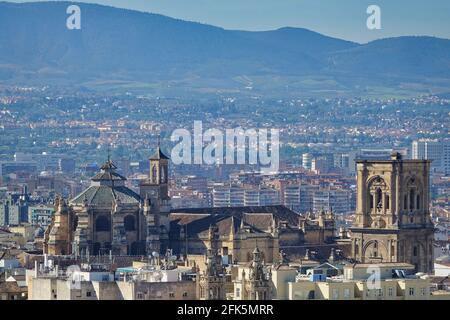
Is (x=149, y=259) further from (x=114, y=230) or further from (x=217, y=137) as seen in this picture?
(x=217, y=137)

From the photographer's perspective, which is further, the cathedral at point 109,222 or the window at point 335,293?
the cathedral at point 109,222

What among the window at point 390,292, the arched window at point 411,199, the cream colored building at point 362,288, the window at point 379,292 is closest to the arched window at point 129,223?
the arched window at point 411,199

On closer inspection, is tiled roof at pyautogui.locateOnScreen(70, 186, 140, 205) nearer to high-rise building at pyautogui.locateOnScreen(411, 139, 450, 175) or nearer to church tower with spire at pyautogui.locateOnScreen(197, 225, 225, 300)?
church tower with spire at pyautogui.locateOnScreen(197, 225, 225, 300)

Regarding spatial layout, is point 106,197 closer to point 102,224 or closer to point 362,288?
point 102,224

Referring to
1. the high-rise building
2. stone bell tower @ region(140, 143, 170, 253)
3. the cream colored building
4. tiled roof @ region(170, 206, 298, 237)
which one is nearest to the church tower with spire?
the cream colored building

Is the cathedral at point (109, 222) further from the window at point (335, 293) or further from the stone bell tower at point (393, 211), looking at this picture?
the window at point (335, 293)
